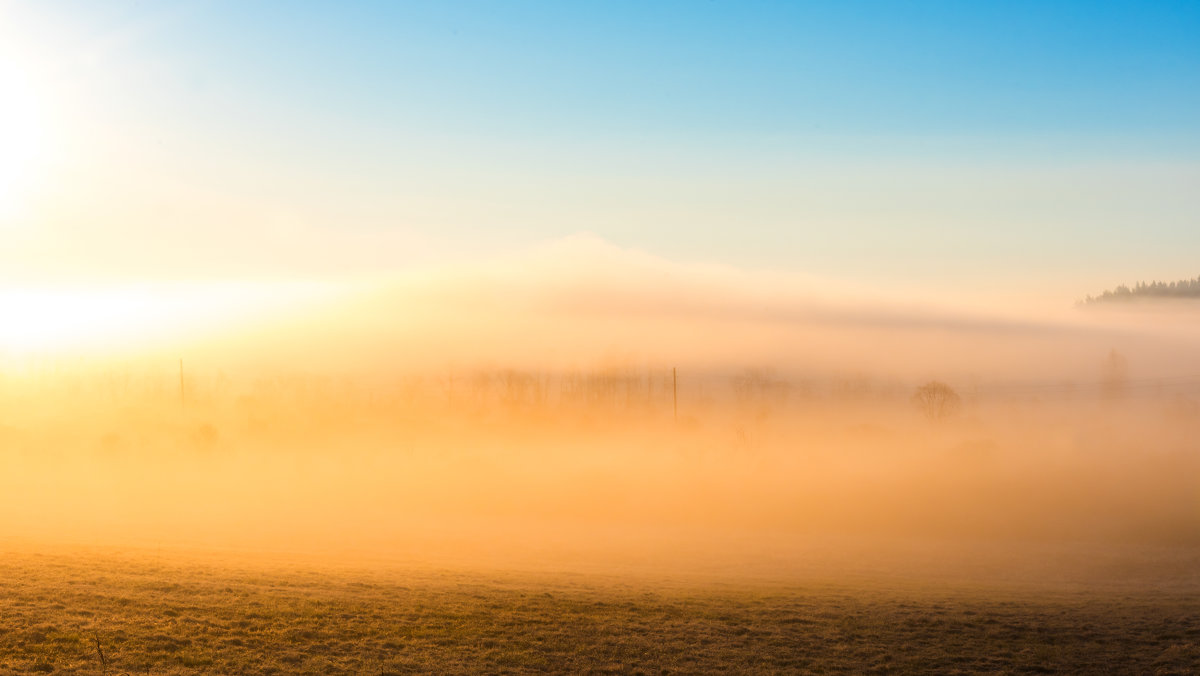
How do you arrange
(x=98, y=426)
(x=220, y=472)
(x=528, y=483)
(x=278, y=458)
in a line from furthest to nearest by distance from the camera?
(x=98, y=426), (x=278, y=458), (x=220, y=472), (x=528, y=483)

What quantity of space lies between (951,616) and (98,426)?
538ft

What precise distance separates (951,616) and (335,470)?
4492 inches

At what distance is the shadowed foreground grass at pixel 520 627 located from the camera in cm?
2673

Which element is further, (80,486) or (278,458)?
(278,458)

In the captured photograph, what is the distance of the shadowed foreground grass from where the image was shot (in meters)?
26.7

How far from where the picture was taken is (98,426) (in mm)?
165375

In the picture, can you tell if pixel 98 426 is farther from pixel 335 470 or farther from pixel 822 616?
pixel 822 616

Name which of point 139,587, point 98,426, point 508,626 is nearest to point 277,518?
point 139,587

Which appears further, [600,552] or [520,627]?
[600,552]

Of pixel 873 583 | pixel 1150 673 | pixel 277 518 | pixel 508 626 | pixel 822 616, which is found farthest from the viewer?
A: pixel 277 518

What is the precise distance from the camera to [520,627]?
101 feet

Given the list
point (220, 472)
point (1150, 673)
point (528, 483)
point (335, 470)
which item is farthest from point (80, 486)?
point (1150, 673)

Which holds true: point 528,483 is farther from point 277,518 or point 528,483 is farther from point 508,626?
point 508,626

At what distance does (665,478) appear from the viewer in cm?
12356
